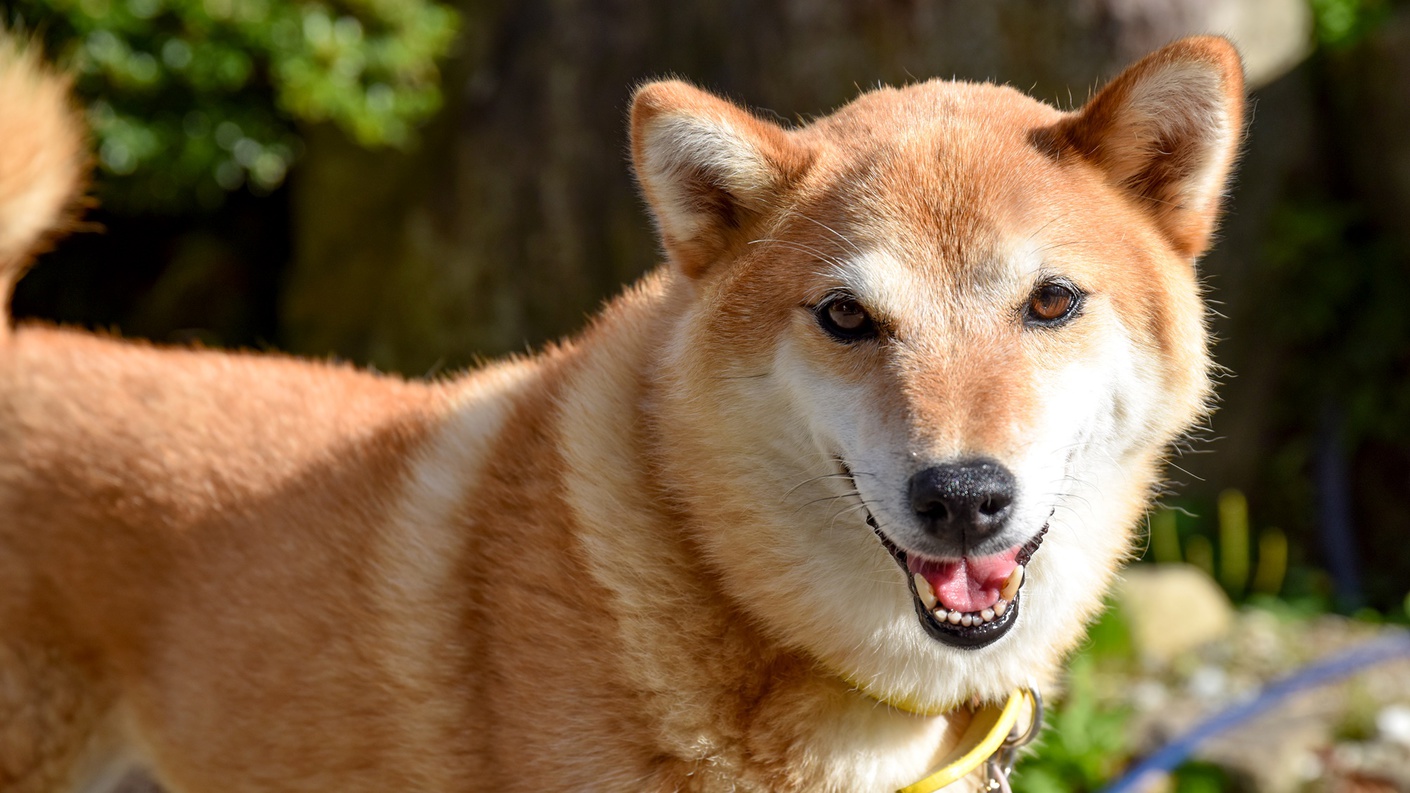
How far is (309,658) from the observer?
261cm

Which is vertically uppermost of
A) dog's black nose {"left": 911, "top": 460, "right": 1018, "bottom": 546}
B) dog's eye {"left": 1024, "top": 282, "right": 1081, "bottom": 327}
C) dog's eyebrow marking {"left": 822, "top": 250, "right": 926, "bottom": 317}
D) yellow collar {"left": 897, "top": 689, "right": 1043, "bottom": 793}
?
dog's eye {"left": 1024, "top": 282, "right": 1081, "bottom": 327}

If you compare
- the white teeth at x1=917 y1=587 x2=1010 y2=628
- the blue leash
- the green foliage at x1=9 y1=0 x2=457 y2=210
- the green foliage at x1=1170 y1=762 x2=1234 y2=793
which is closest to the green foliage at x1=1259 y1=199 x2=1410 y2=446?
the blue leash

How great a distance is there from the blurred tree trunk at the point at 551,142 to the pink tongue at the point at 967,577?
3.95 metres

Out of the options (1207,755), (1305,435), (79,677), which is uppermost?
(1305,435)

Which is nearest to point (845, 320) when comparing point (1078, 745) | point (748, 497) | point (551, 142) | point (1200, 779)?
point (748, 497)

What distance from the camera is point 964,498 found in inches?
77.4

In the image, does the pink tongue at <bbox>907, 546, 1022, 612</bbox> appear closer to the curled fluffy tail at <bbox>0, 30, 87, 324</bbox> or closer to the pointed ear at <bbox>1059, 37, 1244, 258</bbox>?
the pointed ear at <bbox>1059, 37, 1244, 258</bbox>

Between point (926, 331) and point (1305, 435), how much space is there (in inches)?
199

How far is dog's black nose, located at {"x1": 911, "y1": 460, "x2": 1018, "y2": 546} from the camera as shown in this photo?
197 centimetres

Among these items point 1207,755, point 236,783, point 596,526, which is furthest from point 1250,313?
point 236,783

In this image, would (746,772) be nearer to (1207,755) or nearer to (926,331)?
(926,331)

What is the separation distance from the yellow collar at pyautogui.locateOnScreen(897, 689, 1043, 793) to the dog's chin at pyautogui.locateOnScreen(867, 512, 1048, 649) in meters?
0.30

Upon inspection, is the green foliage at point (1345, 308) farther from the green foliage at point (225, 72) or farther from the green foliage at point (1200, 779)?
the green foliage at point (225, 72)

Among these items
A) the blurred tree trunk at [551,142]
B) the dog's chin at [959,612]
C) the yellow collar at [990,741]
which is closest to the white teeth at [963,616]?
the dog's chin at [959,612]
